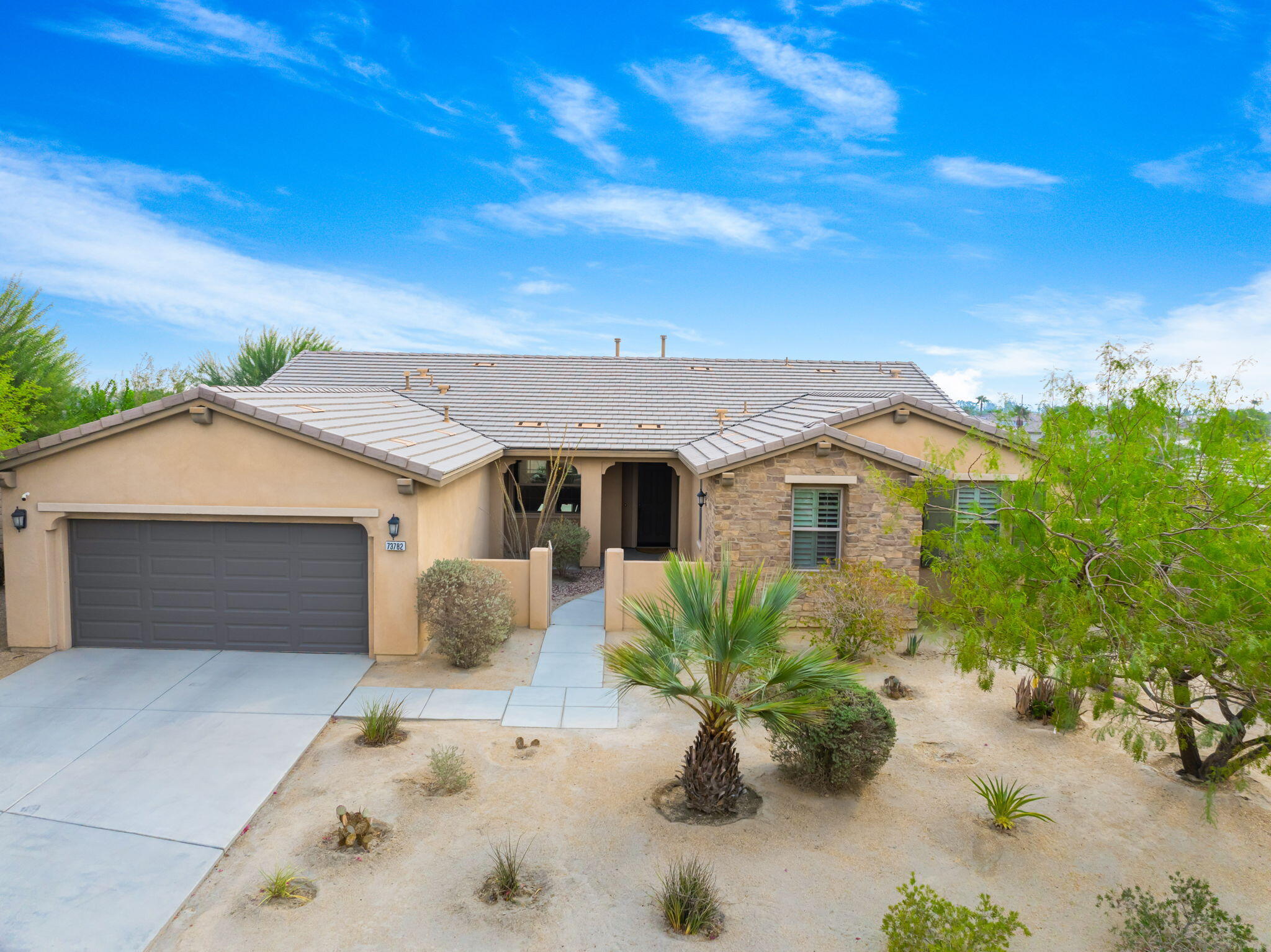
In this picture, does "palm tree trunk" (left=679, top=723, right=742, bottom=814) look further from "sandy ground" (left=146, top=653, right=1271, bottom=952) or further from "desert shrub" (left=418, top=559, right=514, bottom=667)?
"desert shrub" (left=418, top=559, right=514, bottom=667)

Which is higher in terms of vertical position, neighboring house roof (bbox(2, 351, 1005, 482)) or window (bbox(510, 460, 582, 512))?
neighboring house roof (bbox(2, 351, 1005, 482))

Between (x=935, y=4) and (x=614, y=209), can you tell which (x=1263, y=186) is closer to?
(x=935, y=4)

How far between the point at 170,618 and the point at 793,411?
43.3 feet

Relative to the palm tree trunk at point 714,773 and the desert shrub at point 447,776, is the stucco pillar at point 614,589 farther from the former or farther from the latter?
the palm tree trunk at point 714,773

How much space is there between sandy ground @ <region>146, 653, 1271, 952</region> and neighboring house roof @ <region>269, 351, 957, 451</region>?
1003cm

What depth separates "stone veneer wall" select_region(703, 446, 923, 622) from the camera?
13211mm

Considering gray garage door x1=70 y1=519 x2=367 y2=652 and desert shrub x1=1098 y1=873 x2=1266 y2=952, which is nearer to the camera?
desert shrub x1=1098 y1=873 x2=1266 y2=952

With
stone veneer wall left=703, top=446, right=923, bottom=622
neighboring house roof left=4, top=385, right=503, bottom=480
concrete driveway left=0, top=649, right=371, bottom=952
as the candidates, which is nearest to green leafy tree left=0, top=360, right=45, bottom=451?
neighboring house roof left=4, top=385, right=503, bottom=480

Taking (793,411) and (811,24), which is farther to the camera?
(793,411)

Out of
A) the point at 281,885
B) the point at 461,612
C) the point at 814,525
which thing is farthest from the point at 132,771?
the point at 814,525

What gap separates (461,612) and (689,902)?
6.29 metres

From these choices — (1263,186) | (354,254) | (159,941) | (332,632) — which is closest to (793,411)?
(1263,186)

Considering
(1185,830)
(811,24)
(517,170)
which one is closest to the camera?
(1185,830)

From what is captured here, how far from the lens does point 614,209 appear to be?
27.3 metres
